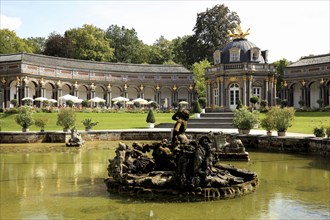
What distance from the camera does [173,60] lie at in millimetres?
75625

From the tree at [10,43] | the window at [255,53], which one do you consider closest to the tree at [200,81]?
the window at [255,53]

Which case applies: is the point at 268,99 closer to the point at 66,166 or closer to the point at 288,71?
the point at 288,71

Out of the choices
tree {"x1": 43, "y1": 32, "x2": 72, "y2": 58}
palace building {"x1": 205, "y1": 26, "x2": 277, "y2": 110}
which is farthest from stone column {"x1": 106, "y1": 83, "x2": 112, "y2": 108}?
palace building {"x1": 205, "y1": 26, "x2": 277, "y2": 110}

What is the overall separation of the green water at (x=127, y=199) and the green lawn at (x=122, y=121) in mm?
13954

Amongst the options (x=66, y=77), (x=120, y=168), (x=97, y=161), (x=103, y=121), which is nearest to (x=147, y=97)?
(x=66, y=77)

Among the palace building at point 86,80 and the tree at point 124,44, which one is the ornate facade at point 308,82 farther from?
the tree at point 124,44

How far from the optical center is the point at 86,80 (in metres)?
53.4

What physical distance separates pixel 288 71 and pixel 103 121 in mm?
29900

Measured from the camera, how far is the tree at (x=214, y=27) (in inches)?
2562

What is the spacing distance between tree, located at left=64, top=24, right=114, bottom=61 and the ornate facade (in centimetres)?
3036

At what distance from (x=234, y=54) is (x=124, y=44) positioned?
3375cm

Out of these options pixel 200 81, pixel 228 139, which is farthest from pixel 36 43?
pixel 228 139

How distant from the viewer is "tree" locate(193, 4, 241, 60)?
6506 centimetres

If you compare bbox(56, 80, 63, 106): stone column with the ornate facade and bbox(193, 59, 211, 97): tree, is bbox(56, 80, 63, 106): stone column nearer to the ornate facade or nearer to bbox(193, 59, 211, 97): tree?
bbox(193, 59, 211, 97): tree
